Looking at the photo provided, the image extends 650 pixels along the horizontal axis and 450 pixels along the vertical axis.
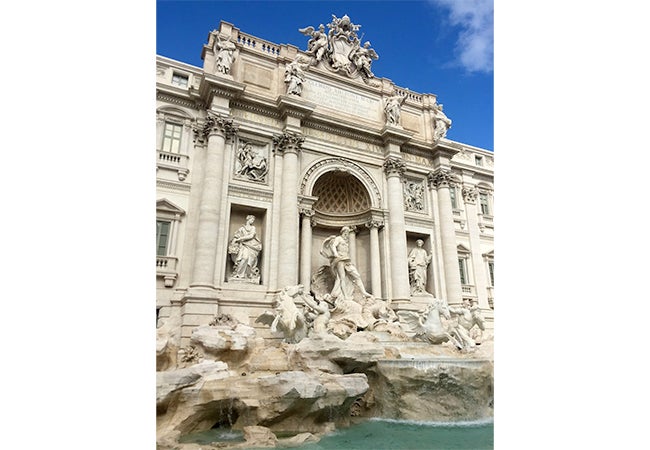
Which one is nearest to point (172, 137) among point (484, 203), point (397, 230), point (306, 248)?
point (306, 248)

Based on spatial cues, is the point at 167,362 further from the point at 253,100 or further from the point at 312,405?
the point at 253,100

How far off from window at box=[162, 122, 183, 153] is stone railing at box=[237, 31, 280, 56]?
3.41 metres

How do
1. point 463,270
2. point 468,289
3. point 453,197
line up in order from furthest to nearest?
point 453,197 → point 463,270 → point 468,289

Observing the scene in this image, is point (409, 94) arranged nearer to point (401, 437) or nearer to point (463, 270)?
point (463, 270)

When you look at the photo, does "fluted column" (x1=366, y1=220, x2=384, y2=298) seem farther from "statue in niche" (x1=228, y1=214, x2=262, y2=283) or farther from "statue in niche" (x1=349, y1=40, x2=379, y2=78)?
"statue in niche" (x1=349, y1=40, x2=379, y2=78)

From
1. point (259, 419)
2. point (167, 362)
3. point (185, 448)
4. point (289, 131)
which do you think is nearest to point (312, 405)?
point (259, 419)

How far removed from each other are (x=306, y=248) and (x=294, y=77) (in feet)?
16.9

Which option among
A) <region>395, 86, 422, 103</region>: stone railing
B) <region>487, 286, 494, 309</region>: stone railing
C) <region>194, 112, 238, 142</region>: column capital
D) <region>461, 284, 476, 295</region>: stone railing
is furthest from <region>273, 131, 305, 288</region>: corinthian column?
<region>487, 286, 494, 309</region>: stone railing

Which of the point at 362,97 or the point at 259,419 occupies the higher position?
the point at 362,97

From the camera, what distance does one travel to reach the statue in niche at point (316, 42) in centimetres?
1245

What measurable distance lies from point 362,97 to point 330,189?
3483 millimetres

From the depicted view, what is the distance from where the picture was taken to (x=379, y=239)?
468 inches

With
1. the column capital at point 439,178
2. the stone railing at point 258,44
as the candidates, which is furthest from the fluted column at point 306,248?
the stone railing at point 258,44

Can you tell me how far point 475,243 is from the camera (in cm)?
1436
